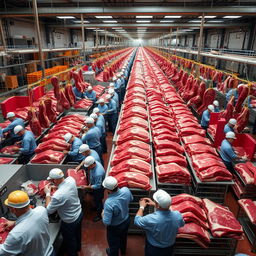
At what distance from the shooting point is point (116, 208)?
353cm

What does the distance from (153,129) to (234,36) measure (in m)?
23.8

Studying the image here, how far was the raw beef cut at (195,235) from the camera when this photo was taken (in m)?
3.61

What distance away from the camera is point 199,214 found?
396 centimetres

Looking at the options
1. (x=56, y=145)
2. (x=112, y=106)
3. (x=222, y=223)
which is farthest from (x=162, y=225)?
(x=112, y=106)

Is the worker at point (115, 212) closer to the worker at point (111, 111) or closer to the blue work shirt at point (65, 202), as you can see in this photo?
the blue work shirt at point (65, 202)

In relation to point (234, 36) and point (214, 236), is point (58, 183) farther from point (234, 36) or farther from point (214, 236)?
point (234, 36)

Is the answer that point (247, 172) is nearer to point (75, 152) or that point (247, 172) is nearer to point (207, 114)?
point (207, 114)

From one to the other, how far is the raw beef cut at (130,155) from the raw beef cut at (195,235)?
5.93ft

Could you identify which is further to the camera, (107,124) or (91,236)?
(107,124)

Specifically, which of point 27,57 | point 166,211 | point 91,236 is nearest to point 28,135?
point 91,236

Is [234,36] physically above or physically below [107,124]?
above

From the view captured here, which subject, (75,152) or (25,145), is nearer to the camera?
(75,152)

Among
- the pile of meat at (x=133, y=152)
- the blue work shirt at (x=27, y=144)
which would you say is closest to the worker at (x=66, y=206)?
the pile of meat at (x=133, y=152)

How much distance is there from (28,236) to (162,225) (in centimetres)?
180
